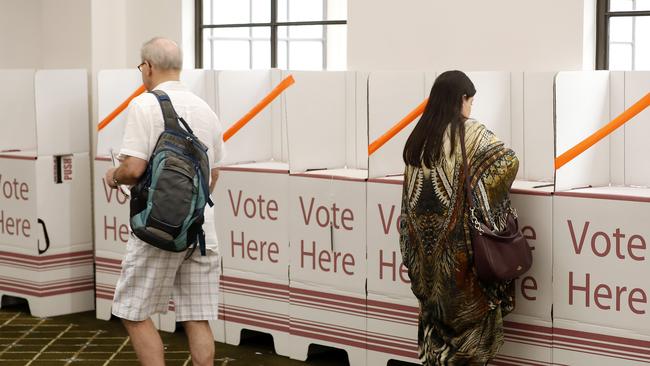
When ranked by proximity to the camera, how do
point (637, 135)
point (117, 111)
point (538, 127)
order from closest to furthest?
1. point (637, 135)
2. point (538, 127)
3. point (117, 111)

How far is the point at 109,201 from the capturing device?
21.8 feet

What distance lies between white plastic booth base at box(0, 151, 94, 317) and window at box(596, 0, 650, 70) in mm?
3431

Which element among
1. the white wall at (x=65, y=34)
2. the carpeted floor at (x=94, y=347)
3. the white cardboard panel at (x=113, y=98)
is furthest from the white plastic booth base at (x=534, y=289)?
the white wall at (x=65, y=34)

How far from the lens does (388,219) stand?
5.22 meters

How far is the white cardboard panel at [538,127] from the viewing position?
509cm

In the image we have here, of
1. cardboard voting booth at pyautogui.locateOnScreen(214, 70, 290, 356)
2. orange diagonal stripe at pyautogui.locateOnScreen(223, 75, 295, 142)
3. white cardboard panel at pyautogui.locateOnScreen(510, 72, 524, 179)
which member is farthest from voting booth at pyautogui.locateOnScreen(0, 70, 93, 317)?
white cardboard panel at pyautogui.locateOnScreen(510, 72, 524, 179)

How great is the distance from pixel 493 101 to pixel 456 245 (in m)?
1.03

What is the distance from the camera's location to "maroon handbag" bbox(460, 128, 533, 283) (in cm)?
433

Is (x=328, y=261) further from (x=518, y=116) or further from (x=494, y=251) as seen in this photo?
(x=494, y=251)

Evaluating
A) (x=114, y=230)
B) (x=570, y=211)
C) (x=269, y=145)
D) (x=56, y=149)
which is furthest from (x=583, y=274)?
(x=56, y=149)

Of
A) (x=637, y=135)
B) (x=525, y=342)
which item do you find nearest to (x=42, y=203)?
(x=525, y=342)

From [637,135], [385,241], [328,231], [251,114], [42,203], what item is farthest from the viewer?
[42,203]

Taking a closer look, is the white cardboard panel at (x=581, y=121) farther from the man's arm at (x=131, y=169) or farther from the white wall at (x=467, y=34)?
the man's arm at (x=131, y=169)

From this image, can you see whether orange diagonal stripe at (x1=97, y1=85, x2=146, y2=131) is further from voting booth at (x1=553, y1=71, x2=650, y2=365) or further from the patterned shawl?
voting booth at (x1=553, y1=71, x2=650, y2=365)
